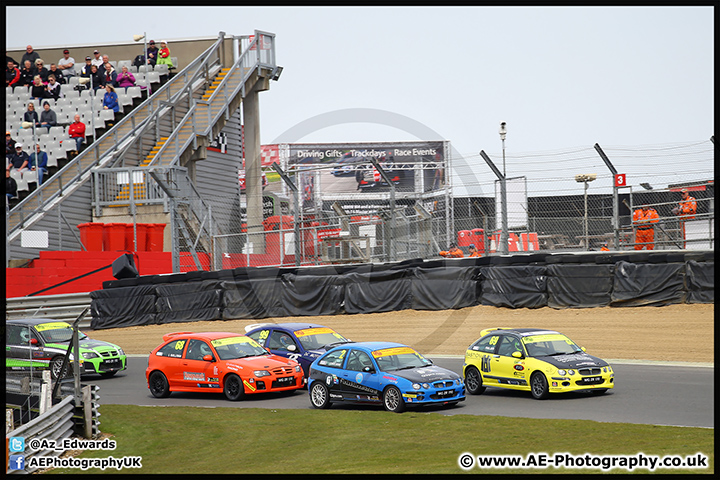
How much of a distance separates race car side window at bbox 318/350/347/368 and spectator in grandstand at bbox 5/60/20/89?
29.4 meters

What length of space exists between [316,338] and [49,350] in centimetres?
632

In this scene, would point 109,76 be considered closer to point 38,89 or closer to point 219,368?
point 38,89

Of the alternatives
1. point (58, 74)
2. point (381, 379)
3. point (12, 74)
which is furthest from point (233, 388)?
point (12, 74)

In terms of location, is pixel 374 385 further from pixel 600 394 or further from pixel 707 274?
pixel 707 274

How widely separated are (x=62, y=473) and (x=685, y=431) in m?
7.88

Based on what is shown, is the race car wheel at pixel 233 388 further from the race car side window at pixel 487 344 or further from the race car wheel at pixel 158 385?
the race car side window at pixel 487 344

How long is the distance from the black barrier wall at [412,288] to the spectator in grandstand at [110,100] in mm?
12647

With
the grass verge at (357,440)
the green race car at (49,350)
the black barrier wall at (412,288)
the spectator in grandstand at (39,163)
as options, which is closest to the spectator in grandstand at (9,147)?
the spectator in grandstand at (39,163)

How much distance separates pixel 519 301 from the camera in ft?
69.9

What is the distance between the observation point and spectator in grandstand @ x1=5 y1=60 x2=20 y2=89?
124 feet

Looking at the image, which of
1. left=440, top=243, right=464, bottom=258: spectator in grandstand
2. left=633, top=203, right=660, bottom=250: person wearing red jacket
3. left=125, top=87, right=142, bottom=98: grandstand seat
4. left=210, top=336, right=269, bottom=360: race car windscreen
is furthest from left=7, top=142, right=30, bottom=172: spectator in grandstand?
left=633, top=203, right=660, bottom=250: person wearing red jacket

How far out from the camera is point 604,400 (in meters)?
13.7

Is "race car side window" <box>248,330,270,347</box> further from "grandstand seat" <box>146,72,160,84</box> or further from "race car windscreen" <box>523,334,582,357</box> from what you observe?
"grandstand seat" <box>146,72,160,84</box>

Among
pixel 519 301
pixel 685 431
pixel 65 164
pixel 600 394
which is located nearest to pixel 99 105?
pixel 65 164
